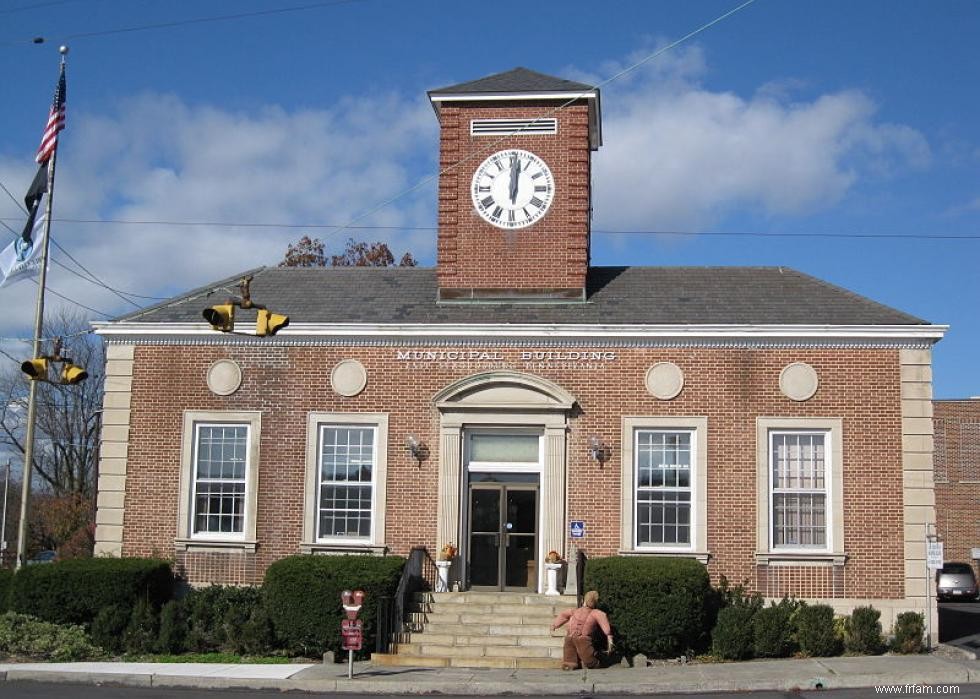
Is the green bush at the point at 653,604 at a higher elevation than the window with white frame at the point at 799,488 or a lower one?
lower

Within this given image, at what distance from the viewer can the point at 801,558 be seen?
20469 mm

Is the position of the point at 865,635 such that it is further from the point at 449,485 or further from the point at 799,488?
the point at 449,485

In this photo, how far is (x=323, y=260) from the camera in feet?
154

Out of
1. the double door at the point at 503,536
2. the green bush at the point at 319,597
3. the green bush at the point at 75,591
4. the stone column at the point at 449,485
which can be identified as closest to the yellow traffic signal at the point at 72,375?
the green bush at the point at 75,591

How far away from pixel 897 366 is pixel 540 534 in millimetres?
7231

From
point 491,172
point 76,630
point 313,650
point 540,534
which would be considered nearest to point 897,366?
point 540,534

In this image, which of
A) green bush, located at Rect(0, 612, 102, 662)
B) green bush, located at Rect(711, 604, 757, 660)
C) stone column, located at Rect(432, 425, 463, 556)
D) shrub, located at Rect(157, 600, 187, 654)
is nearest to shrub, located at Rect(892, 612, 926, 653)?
green bush, located at Rect(711, 604, 757, 660)

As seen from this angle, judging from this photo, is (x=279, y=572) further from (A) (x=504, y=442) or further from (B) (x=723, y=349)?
(B) (x=723, y=349)

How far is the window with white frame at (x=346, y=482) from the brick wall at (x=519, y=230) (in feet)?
12.3

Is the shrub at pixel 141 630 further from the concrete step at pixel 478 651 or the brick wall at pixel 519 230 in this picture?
the brick wall at pixel 519 230

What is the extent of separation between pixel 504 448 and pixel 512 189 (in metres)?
5.52

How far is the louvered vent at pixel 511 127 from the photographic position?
77.7 ft

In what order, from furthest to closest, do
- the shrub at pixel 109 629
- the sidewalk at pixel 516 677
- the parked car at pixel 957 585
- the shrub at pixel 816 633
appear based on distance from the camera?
the parked car at pixel 957 585 < the shrub at pixel 109 629 < the shrub at pixel 816 633 < the sidewalk at pixel 516 677

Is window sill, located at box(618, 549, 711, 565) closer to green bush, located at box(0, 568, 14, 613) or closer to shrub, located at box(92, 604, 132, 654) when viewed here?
shrub, located at box(92, 604, 132, 654)
